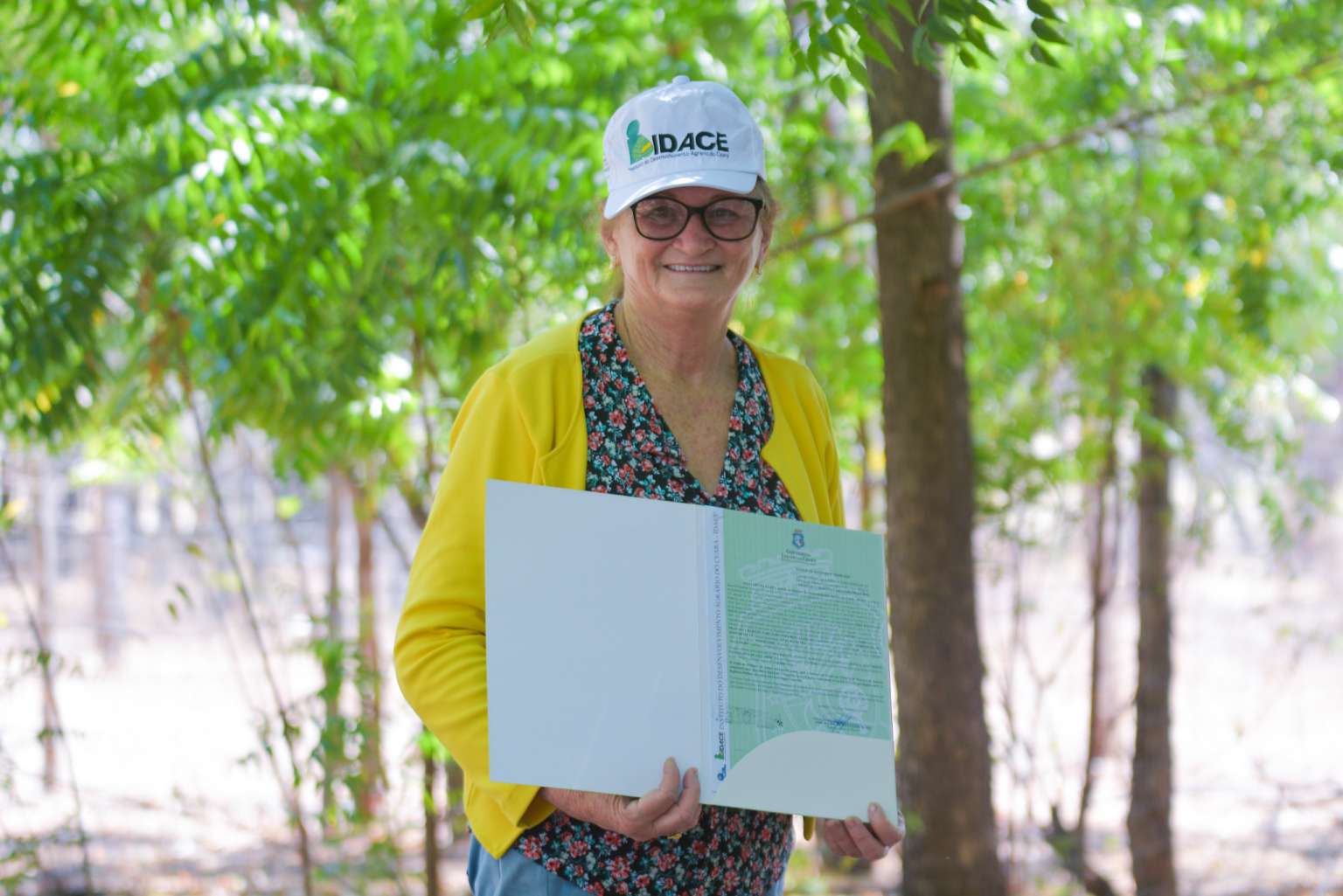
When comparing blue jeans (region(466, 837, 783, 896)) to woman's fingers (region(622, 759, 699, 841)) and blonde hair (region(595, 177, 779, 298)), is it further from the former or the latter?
blonde hair (region(595, 177, 779, 298))

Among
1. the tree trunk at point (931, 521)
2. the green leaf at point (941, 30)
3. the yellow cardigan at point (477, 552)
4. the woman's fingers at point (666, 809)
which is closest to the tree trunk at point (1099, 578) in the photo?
the tree trunk at point (931, 521)

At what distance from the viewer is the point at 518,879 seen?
181 centimetres

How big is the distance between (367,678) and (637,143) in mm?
3104

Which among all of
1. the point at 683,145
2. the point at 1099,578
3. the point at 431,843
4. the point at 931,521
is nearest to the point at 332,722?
the point at 431,843

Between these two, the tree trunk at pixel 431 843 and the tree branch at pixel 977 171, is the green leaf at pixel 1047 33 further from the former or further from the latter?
the tree trunk at pixel 431 843

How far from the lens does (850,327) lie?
5375 millimetres

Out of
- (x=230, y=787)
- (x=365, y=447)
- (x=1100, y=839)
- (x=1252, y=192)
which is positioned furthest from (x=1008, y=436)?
(x=230, y=787)

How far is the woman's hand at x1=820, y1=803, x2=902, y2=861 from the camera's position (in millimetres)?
1801

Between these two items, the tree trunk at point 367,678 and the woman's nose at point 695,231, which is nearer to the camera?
the woman's nose at point 695,231

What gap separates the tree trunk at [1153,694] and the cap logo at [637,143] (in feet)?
15.8

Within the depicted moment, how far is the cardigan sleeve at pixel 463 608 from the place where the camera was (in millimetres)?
1752

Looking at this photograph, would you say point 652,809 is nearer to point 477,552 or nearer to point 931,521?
point 477,552

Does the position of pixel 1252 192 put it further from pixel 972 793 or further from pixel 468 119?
pixel 468 119

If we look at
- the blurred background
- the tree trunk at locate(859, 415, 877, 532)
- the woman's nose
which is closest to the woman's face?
the woman's nose
